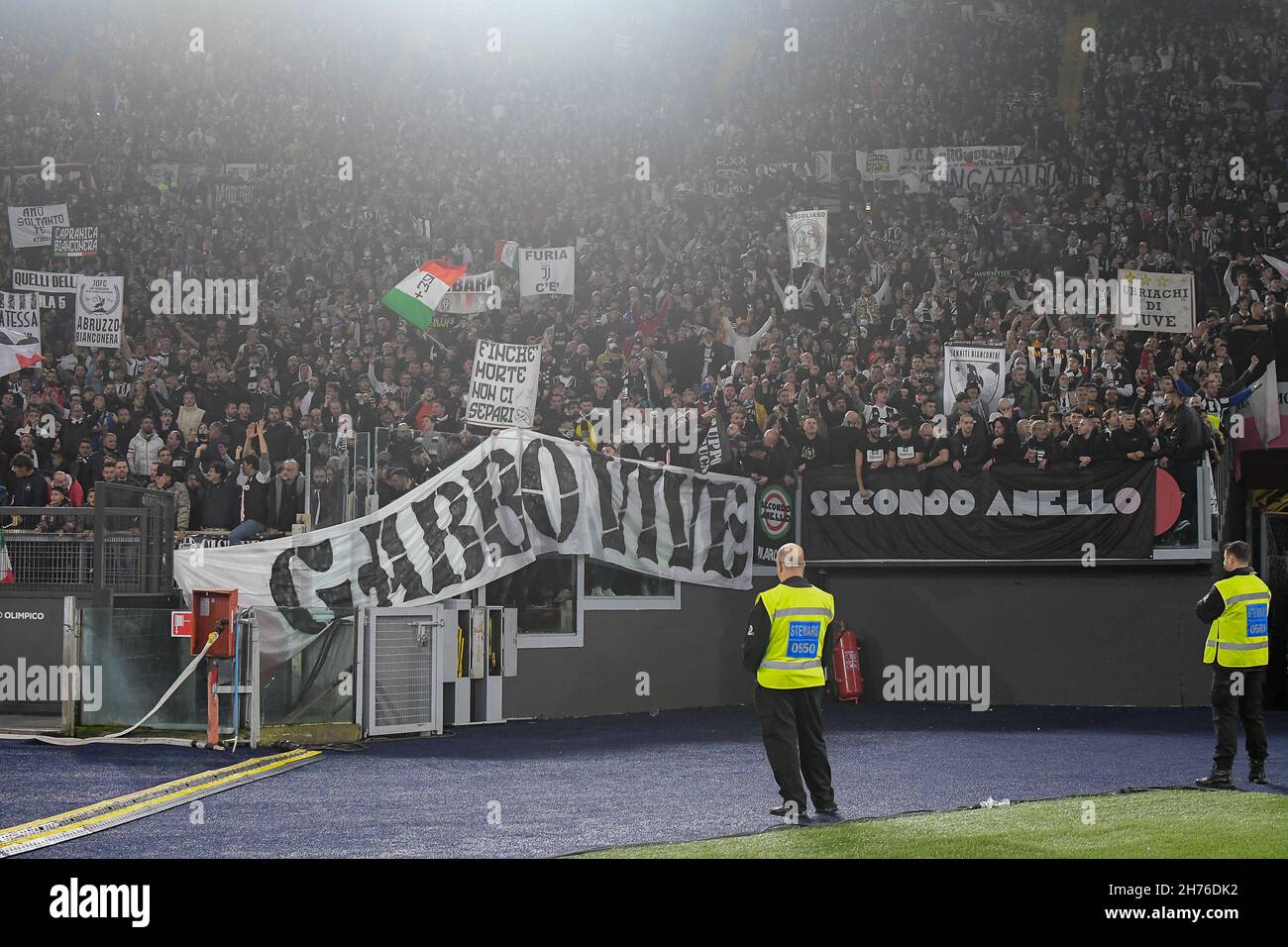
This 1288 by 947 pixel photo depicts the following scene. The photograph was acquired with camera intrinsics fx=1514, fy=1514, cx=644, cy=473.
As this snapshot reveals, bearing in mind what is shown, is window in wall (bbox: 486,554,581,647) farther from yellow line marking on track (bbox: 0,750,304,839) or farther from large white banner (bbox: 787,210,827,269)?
large white banner (bbox: 787,210,827,269)

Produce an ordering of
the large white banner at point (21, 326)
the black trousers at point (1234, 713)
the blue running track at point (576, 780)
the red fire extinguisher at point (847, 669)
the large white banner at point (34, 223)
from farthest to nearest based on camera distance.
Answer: the large white banner at point (34, 223)
the large white banner at point (21, 326)
the red fire extinguisher at point (847, 669)
the black trousers at point (1234, 713)
the blue running track at point (576, 780)

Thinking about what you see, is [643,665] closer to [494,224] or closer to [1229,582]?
[1229,582]

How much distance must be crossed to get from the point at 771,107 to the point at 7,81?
17.2 meters

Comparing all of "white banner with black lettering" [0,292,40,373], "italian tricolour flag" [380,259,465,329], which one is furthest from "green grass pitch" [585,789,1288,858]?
"white banner with black lettering" [0,292,40,373]

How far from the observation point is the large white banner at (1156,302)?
21203 millimetres

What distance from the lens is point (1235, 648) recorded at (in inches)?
481

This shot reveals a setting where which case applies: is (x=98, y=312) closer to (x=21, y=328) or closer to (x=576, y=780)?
(x=21, y=328)

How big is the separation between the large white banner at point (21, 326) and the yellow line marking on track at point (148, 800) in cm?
1129

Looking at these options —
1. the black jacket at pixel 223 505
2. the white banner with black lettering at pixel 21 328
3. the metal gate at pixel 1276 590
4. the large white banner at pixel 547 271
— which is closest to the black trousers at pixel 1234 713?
the metal gate at pixel 1276 590

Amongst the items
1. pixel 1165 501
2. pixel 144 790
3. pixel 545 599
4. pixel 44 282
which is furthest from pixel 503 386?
pixel 44 282

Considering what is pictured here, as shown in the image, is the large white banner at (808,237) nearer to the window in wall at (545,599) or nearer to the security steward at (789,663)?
the window in wall at (545,599)

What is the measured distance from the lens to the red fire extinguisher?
66.1 feet

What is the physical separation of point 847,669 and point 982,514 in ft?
8.90

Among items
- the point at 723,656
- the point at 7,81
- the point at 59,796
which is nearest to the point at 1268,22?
the point at 723,656
